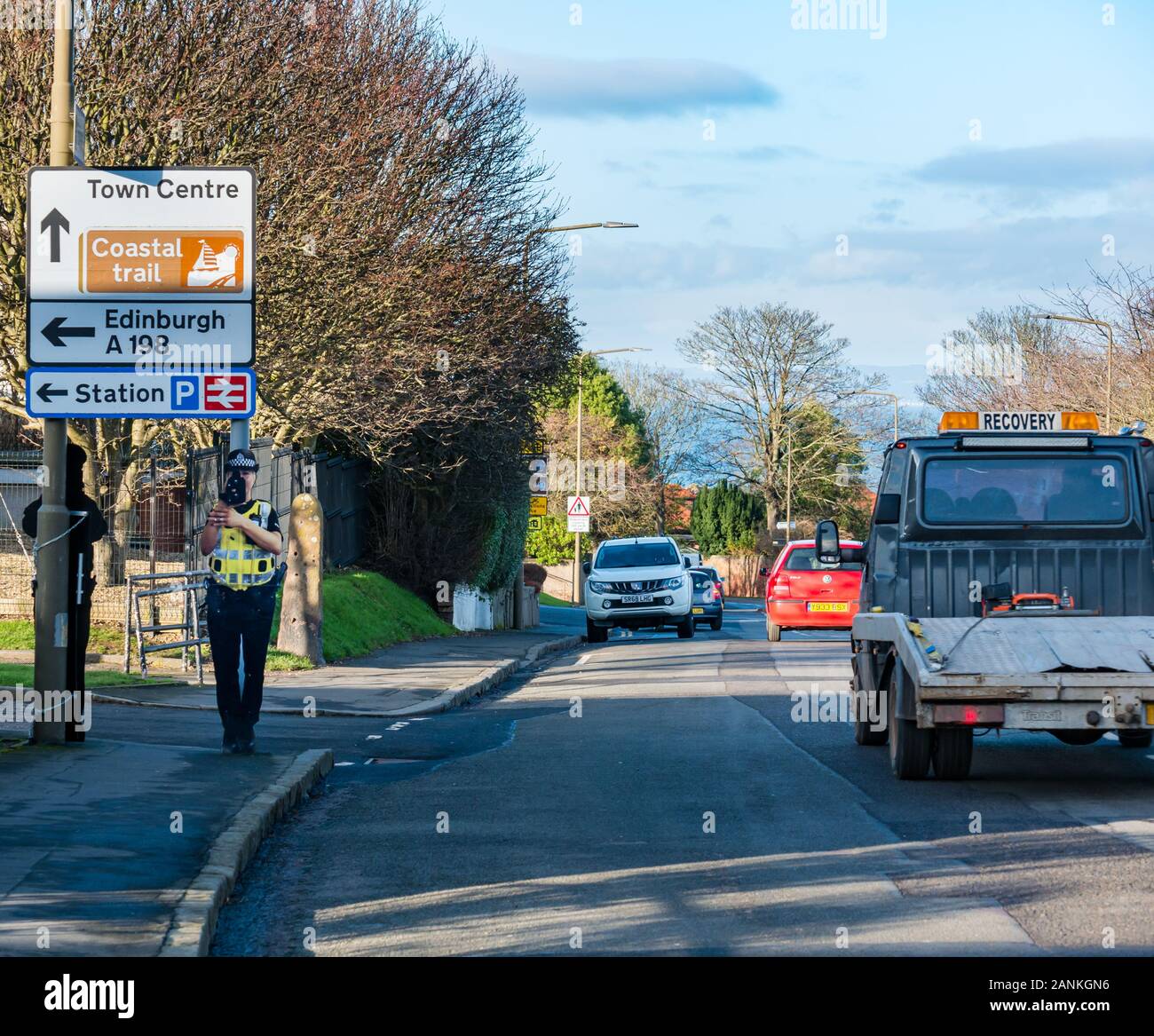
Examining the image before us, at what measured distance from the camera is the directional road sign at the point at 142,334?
11.5 meters

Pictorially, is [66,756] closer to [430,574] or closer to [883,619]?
[883,619]

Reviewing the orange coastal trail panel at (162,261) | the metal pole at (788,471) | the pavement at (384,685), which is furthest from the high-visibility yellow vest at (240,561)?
the metal pole at (788,471)

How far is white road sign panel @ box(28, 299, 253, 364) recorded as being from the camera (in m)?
11.5

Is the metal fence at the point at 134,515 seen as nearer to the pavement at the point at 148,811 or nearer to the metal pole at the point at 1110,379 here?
the pavement at the point at 148,811

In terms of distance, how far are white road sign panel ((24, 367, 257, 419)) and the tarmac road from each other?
2.74 metres

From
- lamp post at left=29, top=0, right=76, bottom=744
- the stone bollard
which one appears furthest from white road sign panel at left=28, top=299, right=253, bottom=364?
the stone bollard

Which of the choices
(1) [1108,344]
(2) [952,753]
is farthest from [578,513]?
(2) [952,753]

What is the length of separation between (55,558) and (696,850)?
5.35 meters

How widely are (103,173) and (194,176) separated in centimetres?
62

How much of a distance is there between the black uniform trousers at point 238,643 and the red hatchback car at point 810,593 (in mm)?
17506

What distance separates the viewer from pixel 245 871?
26.0 ft

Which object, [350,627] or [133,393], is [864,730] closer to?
[133,393]

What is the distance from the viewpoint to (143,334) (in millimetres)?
11633

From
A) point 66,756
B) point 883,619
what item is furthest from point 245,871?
point 883,619
